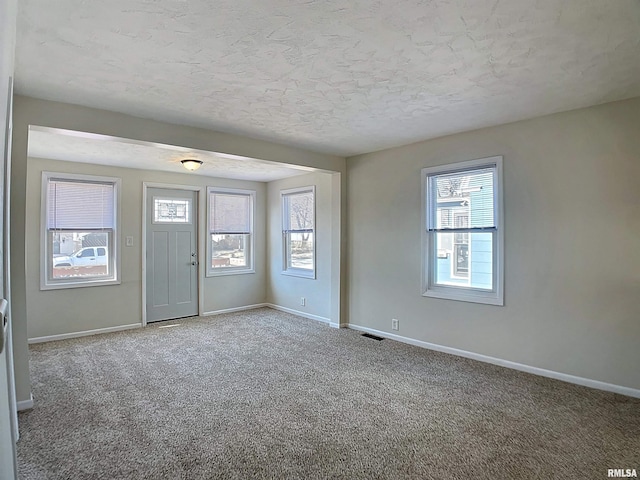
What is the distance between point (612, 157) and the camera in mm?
3088

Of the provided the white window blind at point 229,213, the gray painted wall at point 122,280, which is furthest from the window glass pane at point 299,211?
the white window blind at point 229,213

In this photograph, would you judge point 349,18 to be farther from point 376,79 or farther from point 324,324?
point 324,324

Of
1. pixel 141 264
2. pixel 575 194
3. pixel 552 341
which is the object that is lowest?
pixel 552 341

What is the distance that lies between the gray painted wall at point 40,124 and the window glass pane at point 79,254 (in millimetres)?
2155

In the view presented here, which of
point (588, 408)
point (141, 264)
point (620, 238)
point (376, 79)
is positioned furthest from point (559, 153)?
point (141, 264)

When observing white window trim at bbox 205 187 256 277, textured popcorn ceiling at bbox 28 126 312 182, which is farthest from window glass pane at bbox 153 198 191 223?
textured popcorn ceiling at bbox 28 126 312 182

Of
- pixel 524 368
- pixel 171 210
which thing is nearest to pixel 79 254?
pixel 171 210

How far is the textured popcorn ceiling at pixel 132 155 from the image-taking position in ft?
12.1

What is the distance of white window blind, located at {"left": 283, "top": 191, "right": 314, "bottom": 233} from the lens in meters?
6.04

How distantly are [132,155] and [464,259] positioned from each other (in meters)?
4.22

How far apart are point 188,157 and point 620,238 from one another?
461 cm

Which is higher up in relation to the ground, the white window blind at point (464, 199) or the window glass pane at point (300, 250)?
the white window blind at point (464, 199)

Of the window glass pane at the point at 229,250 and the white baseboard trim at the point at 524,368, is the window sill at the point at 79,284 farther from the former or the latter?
the white baseboard trim at the point at 524,368

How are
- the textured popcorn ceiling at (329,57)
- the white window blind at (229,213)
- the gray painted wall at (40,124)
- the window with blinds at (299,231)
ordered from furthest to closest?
the white window blind at (229,213)
the window with blinds at (299,231)
the gray painted wall at (40,124)
the textured popcorn ceiling at (329,57)
